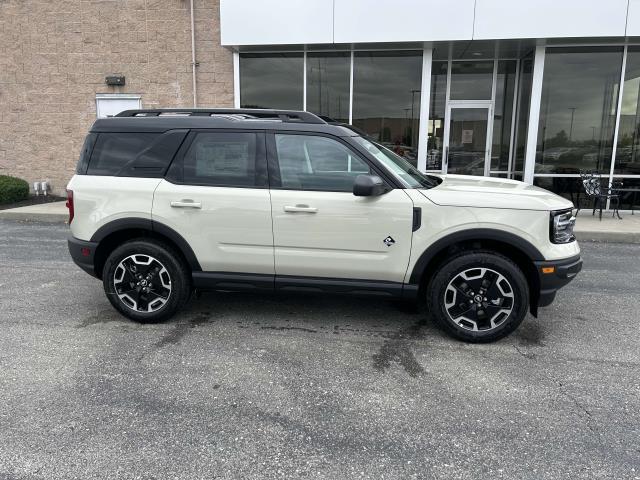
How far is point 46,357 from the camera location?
3.87 metres

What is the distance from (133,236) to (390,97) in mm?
8520

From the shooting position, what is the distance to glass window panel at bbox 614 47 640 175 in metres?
10.9

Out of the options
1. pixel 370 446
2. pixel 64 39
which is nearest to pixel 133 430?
pixel 370 446

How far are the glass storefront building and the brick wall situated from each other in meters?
1.16

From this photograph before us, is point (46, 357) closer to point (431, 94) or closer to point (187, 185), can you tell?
point (187, 185)

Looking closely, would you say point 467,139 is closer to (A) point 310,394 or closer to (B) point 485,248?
(B) point 485,248

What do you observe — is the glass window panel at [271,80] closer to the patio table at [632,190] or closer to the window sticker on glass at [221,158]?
the patio table at [632,190]

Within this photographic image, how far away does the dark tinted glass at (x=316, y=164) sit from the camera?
4.14 meters

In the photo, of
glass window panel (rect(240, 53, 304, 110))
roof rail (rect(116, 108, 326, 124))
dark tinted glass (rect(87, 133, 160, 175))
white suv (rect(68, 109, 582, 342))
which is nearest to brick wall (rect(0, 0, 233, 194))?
glass window panel (rect(240, 53, 304, 110))

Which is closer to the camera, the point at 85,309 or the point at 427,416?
the point at 427,416

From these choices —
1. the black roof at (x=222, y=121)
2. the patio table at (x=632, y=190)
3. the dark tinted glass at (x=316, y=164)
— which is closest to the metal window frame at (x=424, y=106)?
the patio table at (x=632, y=190)

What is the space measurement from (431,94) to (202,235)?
9.00 m

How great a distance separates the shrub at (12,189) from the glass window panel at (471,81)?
11155 mm

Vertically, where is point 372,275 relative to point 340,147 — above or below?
below
